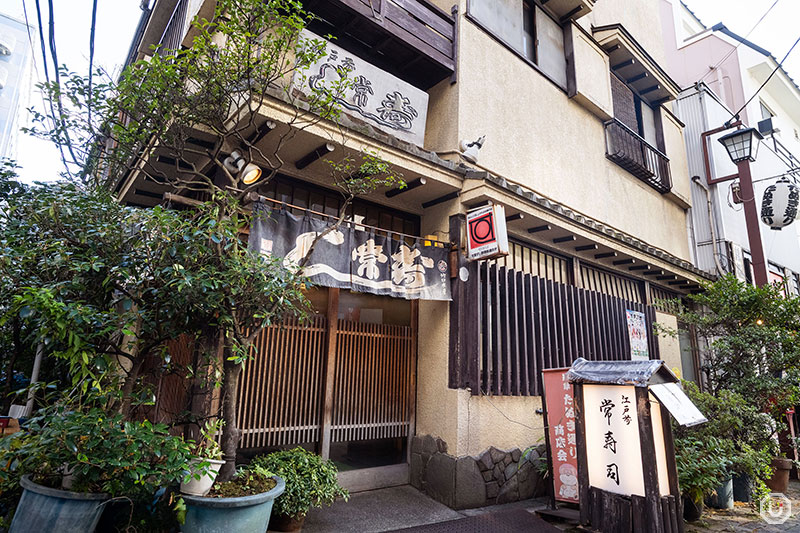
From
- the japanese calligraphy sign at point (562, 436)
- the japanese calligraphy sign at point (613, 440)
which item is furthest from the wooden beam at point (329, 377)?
the japanese calligraphy sign at point (613, 440)

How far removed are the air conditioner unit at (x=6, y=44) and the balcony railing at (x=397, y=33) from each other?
39340mm

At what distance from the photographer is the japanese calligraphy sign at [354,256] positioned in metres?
6.00

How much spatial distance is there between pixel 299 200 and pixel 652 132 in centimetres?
1360

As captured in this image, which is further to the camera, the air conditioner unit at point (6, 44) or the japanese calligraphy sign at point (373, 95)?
the air conditioner unit at point (6, 44)

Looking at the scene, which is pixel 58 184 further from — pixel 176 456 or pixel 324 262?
pixel 176 456

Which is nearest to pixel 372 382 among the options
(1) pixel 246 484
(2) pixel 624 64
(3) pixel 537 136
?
(1) pixel 246 484

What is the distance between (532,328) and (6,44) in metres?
44.5

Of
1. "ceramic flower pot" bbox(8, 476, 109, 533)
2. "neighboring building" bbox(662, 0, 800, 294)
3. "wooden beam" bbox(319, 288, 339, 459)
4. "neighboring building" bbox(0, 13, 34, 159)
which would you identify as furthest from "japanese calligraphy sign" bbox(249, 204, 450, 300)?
"neighboring building" bbox(0, 13, 34, 159)

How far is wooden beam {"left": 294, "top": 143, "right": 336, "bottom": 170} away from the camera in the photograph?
6.56 meters

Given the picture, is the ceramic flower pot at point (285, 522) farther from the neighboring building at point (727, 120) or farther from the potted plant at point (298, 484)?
the neighboring building at point (727, 120)

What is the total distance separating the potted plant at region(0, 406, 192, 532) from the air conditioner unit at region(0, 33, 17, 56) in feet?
140

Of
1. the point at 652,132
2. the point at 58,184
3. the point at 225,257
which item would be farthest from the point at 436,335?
the point at 652,132

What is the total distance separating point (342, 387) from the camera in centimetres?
712

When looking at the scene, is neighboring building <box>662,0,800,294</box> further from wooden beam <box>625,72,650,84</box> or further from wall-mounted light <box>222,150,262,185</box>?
wall-mounted light <box>222,150,262,185</box>
